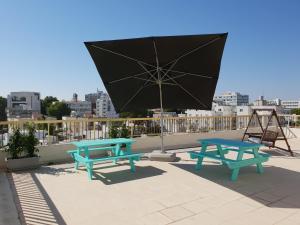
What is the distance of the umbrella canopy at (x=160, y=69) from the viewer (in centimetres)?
464

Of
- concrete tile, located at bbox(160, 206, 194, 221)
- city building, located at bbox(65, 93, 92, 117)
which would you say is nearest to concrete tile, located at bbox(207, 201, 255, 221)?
concrete tile, located at bbox(160, 206, 194, 221)

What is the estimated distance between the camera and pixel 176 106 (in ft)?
20.9

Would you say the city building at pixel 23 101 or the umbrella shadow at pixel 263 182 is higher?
the city building at pixel 23 101

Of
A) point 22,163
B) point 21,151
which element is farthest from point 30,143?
point 22,163

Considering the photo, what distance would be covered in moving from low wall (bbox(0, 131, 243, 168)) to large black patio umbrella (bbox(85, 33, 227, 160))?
174cm

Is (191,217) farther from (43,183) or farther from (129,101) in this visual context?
(129,101)

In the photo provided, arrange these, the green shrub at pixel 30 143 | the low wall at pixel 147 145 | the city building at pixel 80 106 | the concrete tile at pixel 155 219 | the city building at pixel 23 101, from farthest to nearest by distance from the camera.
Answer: the city building at pixel 80 106 < the city building at pixel 23 101 < the low wall at pixel 147 145 < the green shrub at pixel 30 143 < the concrete tile at pixel 155 219

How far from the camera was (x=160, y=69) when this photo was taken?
18.1ft

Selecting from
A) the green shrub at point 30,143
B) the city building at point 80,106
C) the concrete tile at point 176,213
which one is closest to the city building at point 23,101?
the city building at point 80,106

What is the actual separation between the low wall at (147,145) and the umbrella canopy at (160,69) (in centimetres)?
173

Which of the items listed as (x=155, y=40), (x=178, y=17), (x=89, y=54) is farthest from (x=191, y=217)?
(x=178, y=17)

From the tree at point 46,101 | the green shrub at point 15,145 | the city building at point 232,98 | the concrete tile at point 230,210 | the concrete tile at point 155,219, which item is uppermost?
the city building at point 232,98

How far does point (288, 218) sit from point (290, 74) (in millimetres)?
27371

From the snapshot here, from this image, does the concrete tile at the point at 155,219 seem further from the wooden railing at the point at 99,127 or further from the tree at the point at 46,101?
the tree at the point at 46,101
